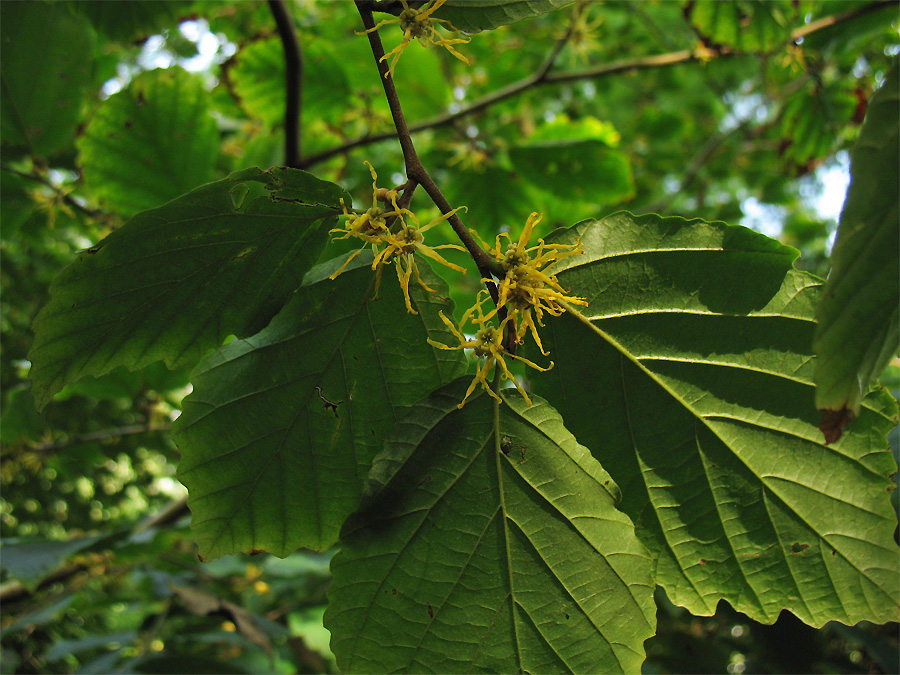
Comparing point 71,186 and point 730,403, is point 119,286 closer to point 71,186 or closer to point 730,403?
point 730,403

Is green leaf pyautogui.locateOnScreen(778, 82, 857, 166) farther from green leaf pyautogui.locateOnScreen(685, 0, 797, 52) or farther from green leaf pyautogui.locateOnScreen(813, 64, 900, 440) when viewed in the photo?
green leaf pyautogui.locateOnScreen(813, 64, 900, 440)

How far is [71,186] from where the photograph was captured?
183 centimetres

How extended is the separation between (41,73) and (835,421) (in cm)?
181

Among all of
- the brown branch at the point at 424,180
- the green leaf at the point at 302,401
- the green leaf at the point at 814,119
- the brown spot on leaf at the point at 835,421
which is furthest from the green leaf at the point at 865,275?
the green leaf at the point at 814,119

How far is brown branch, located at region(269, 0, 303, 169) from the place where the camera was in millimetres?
1396

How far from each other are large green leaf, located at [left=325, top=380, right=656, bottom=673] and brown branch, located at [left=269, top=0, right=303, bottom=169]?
0.94 metres

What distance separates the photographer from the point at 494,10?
739 millimetres

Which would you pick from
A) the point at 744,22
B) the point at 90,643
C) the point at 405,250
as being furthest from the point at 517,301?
the point at 90,643

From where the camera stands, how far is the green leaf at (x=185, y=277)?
2.50 ft

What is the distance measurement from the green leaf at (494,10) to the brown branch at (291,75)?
0.79m

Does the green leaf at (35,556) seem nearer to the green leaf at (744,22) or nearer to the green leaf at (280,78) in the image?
the green leaf at (280,78)

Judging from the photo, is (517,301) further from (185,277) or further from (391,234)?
(185,277)

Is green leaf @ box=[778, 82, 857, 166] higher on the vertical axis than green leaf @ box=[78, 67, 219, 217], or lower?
higher

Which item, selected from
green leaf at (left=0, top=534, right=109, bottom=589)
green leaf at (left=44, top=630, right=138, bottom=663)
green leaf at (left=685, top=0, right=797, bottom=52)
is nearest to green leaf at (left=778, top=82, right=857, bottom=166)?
green leaf at (left=685, top=0, right=797, bottom=52)
